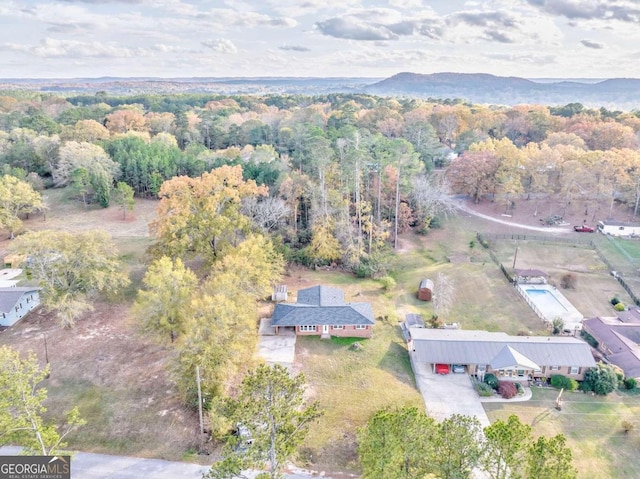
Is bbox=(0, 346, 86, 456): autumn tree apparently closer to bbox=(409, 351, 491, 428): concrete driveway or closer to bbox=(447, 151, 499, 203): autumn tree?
bbox=(409, 351, 491, 428): concrete driveway

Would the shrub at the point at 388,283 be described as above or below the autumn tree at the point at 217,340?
below

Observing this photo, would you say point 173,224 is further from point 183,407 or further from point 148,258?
point 183,407

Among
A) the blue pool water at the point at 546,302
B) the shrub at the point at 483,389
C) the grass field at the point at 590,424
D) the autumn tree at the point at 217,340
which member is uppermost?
Result: the autumn tree at the point at 217,340

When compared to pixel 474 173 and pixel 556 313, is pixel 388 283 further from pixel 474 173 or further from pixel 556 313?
pixel 474 173

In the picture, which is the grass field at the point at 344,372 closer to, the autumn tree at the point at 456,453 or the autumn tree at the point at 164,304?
the autumn tree at the point at 164,304

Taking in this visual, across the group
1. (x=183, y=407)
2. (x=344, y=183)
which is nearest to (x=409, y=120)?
(x=344, y=183)

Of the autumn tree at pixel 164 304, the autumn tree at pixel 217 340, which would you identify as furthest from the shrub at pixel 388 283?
the autumn tree at pixel 164 304
